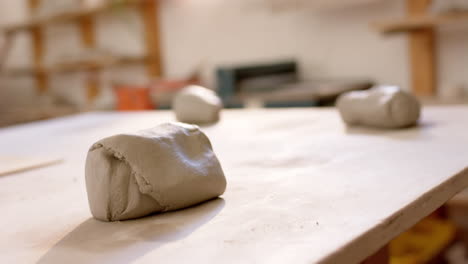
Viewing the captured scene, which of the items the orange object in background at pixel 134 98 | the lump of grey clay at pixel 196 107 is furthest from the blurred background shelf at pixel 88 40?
the lump of grey clay at pixel 196 107

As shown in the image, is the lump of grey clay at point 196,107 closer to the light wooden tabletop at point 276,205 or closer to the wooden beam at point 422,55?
the light wooden tabletop at point 276,205

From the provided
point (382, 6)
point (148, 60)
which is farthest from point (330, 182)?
point (148, 60)

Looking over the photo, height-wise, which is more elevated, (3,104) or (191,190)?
(191,190)

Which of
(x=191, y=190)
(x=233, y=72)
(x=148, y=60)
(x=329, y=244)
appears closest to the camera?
(x=329, y=244)

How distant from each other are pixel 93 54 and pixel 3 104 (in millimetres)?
1526

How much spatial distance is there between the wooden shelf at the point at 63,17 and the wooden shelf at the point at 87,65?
13.9 inches

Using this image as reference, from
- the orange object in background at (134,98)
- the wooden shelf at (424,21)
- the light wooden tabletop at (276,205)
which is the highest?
the wooden shelf at (424,21)

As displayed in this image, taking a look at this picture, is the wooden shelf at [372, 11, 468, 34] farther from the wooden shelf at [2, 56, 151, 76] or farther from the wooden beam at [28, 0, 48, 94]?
the wooden beam at [28, 0, 48, 94]

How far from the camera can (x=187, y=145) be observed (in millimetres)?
606

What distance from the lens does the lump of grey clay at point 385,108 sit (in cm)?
91

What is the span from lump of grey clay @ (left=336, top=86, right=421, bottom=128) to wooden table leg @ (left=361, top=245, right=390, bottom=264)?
13.7 inches

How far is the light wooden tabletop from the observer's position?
0.44 m

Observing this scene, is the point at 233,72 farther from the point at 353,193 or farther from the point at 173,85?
the point at 353,193

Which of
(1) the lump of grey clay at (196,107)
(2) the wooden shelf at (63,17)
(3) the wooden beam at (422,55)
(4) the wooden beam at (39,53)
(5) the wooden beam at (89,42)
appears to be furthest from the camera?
(4) the wooden beam at (39,53)
